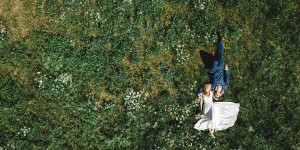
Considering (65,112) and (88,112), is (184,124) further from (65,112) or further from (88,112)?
(65,112)

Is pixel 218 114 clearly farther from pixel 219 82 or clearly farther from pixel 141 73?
pixel 141 73

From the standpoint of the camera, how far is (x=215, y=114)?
44.9 feet

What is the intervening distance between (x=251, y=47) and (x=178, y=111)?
140 inches

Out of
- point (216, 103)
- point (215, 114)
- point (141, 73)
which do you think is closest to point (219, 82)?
point (216, 103)

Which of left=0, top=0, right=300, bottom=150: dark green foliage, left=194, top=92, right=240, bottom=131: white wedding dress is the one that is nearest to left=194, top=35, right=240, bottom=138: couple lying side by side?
left=194, top=92, right=240, bottom=131: white wedding dress

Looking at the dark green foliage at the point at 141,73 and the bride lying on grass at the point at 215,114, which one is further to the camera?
the bride lying on grass at the point at 215,114

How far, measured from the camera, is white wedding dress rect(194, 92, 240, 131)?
44.9ft

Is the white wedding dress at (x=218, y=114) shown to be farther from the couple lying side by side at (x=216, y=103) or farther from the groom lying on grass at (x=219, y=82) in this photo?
the groom lying on grass at (x=219, y=82)

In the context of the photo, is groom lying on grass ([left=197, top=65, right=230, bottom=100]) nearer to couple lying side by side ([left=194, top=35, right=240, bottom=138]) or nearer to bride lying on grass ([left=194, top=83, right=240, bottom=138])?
couple lying side by side ([left=194, top=35, right=240, bottom=138])

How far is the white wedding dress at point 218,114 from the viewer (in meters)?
13.7

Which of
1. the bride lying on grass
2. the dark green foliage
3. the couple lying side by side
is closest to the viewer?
the dark green foliage

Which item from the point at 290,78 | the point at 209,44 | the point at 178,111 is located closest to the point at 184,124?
the point at 178,111

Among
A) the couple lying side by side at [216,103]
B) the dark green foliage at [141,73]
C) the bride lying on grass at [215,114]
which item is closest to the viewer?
the dark green foliage at [141,73]

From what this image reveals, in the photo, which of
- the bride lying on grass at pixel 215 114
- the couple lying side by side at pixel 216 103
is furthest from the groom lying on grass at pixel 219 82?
the bride lying on grass at pixel 215 114
